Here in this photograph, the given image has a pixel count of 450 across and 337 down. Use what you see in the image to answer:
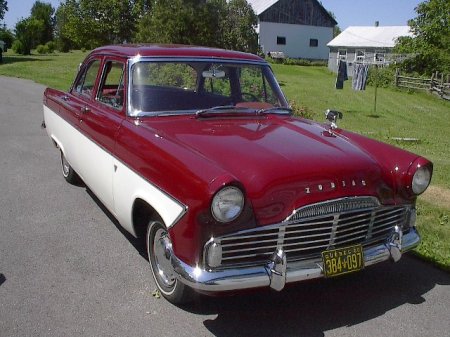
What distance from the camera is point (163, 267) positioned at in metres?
3.54

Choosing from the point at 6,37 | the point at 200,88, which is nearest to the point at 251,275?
the point at 200,88

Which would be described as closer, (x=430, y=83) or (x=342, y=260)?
(x=342, y=260)

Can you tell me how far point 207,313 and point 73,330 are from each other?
871mm

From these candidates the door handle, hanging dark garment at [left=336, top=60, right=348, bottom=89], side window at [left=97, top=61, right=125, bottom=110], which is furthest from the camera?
hanging dark garment at [left=336, top=60, right=348, bottom=89]

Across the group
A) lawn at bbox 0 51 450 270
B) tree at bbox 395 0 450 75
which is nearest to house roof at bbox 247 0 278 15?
tree at bbox 395 0 450 75

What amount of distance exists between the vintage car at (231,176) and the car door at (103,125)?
2cm

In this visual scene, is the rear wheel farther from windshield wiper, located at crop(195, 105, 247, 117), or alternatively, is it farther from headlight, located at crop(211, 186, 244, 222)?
headlight, located at crop(211, 186, 244, 222)

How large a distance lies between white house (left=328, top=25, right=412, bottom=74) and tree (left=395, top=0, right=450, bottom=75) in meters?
7.62

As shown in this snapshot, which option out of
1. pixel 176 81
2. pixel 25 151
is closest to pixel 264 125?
pixel 176 81

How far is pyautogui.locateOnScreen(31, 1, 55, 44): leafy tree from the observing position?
58081 mm

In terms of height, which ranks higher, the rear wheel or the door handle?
the door handle

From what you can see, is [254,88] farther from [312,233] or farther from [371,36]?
[371,36]

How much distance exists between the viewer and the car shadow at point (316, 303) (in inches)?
126

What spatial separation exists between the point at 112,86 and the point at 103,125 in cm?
48
